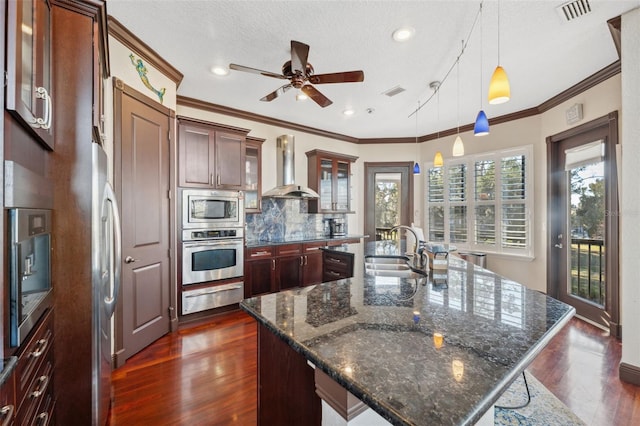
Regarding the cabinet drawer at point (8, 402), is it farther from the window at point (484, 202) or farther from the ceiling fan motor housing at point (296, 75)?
the window at point (484, 202)

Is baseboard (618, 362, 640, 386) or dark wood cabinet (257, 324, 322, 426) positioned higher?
dark wood cabinet (257, 324, 322, 426)

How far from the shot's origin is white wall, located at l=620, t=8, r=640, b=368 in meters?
2.05

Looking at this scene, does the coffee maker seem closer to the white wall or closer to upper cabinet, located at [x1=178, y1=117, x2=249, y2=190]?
upper cabinet, located at [x1=178, y1=117, x2=249, y2=190]

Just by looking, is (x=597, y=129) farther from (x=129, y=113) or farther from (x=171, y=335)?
(x=171, y=335)

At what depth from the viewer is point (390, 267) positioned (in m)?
2.20

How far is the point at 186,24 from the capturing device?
7.44ft

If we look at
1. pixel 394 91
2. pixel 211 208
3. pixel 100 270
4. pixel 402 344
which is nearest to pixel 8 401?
pixel 100 270

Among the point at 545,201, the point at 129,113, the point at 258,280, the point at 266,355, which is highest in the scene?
the point at 129,113

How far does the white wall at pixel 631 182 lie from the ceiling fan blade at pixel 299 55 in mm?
2401

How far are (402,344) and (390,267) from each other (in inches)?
55.0

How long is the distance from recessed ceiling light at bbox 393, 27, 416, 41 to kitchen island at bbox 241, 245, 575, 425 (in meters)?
2.02

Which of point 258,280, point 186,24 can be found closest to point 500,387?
point 186,24

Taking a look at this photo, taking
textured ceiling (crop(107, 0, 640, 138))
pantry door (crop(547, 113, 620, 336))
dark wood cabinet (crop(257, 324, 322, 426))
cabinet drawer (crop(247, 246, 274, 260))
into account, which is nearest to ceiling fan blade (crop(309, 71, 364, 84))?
textured ceiling (crop(107, 0, 640, 138))

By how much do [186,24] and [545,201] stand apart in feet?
15.6
